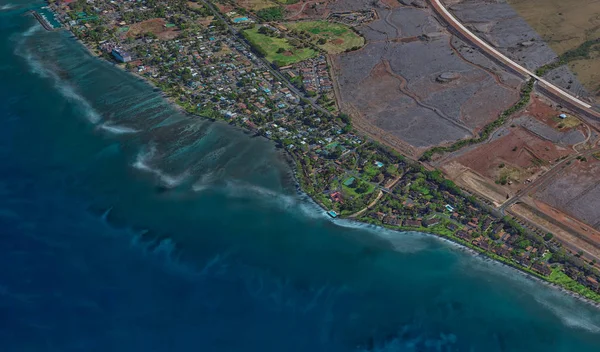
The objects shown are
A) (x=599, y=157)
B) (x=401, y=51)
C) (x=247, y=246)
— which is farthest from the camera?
(x=401, y=51)

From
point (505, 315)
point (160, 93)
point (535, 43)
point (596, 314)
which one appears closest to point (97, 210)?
point (160, 93)

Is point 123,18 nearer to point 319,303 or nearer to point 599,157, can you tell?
point 319,303

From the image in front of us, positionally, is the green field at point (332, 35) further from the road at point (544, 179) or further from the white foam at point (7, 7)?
the white foam at point (7, 7)

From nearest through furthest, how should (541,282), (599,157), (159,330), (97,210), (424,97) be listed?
(159,330), (541,282), (97,210), (599,157), (424,97)

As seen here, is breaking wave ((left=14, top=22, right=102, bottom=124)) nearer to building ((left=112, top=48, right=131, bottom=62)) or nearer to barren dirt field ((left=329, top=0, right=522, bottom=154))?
building ((left=112, top=48, right=131, bottom=62))

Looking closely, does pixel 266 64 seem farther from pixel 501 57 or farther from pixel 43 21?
pixel 43 21
